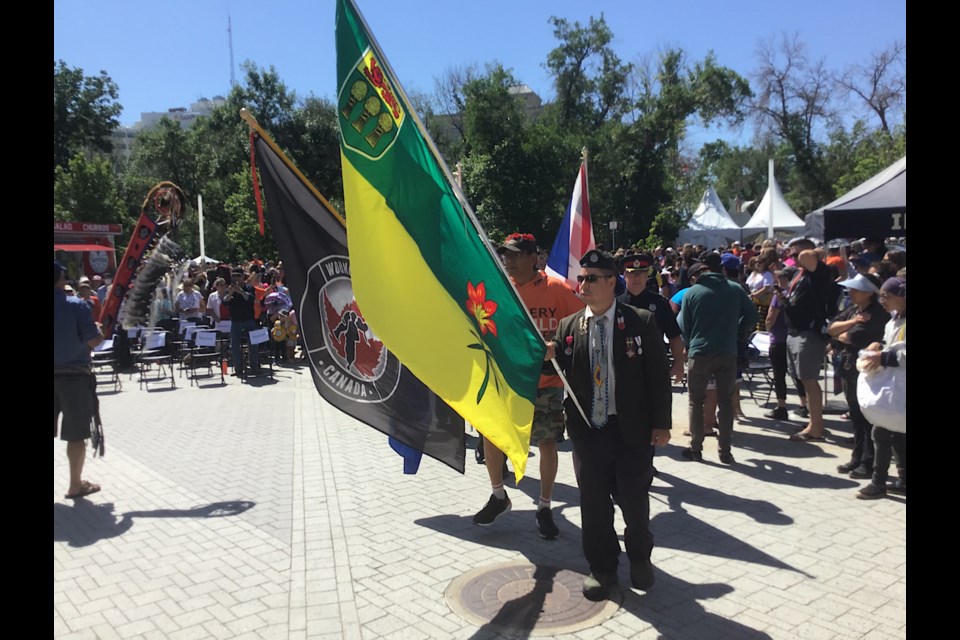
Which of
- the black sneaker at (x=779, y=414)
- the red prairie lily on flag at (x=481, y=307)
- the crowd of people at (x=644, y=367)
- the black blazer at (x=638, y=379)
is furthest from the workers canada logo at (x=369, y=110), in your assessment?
the black sneaker at (x=779, y=414)

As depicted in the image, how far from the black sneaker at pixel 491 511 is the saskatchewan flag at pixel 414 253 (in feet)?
5.75

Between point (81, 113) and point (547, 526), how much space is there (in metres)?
53.0

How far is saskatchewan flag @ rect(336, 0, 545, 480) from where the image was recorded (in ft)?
12.2

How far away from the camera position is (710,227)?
116 ft

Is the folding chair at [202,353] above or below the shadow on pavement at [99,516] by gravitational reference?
above

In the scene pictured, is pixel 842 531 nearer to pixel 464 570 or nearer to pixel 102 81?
pixel 464 570

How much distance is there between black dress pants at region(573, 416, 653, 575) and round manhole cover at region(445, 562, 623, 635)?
0.77 ft

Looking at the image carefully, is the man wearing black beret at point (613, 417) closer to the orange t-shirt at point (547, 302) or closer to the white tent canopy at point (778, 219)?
the orange t-shirt at point (547, 302)

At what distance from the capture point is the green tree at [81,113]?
152 feet

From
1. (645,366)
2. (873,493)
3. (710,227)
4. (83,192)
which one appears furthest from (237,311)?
(83,192)

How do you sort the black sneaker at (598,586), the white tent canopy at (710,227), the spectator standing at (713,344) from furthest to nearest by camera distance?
1. the white tent canopy at (710,227)
2. the spectator standing at (713,344)
3. the black sneaker at (598,586)

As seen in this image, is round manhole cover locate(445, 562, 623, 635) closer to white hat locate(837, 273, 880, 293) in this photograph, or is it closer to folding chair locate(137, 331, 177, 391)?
white hat locate(837, 273, 880, 293)

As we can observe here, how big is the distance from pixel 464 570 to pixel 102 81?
54.2 m

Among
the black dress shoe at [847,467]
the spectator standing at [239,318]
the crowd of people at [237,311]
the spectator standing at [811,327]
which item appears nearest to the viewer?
the black dress shoe at [847,467]
